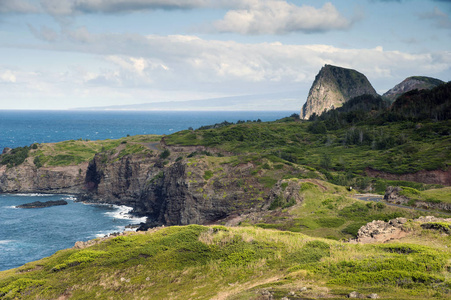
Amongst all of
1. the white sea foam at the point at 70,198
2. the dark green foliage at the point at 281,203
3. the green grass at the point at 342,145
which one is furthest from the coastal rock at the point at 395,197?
the white sea foam at the point at 70,198

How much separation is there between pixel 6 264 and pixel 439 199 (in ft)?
234

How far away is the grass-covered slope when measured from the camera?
22.2 meters

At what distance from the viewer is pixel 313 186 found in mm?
60812

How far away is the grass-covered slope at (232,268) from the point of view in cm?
2223

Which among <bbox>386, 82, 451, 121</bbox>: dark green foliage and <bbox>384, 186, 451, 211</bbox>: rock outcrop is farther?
<bbox>386, 82, 451, 121</bbox>: dark green foliage

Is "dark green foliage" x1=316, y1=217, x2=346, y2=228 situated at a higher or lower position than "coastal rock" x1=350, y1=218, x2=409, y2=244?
lower

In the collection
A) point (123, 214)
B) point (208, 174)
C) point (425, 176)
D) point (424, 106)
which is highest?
point (424, 106)

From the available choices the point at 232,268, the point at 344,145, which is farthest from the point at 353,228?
the point at 344,145

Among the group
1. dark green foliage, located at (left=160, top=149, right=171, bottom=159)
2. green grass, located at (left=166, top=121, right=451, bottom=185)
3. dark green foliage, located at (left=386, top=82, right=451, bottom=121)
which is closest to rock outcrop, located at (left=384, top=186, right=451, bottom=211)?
green grass, located at (left=166, top=121, right=451, bottom=185)

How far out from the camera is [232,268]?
29422 mm

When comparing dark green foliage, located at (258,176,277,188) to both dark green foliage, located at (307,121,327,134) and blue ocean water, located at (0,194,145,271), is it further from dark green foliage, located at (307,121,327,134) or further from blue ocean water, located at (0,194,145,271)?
dark green foliage, located at (307,121,327,134)

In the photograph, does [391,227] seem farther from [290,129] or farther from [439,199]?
[290,129]

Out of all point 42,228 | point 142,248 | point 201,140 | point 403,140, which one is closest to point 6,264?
point 42,228

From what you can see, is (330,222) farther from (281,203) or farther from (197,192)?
(197,192)
